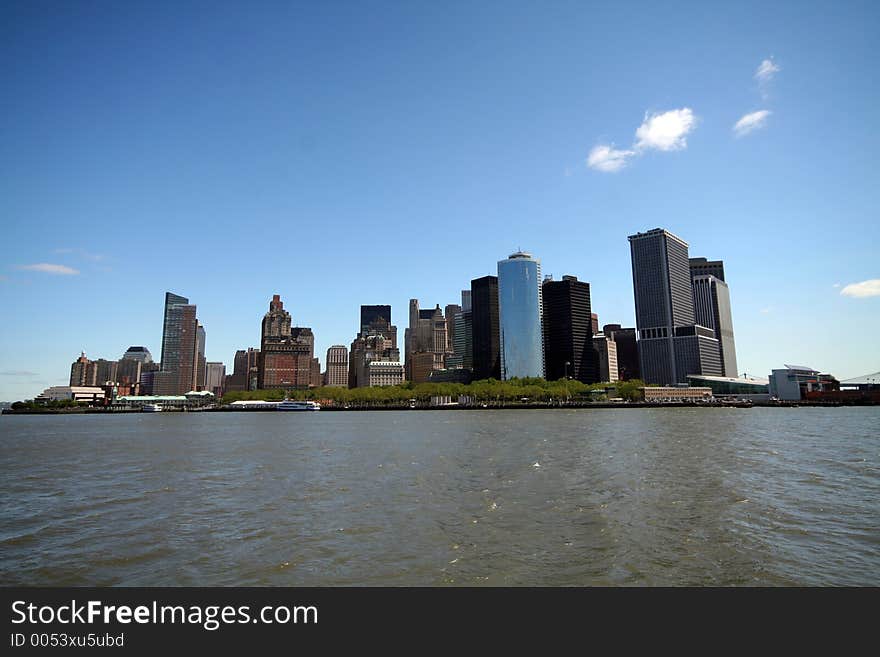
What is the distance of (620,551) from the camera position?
18.2 metres

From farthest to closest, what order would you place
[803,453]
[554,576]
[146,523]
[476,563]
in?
1. [803,453]
2. [146,523]
3. [476,563]
4. [554,576]

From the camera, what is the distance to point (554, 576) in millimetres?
15875

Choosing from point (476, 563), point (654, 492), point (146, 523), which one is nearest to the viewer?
point (476, 563)

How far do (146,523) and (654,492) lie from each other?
25.2 metres

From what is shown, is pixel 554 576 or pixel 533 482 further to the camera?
pixel 533 482
